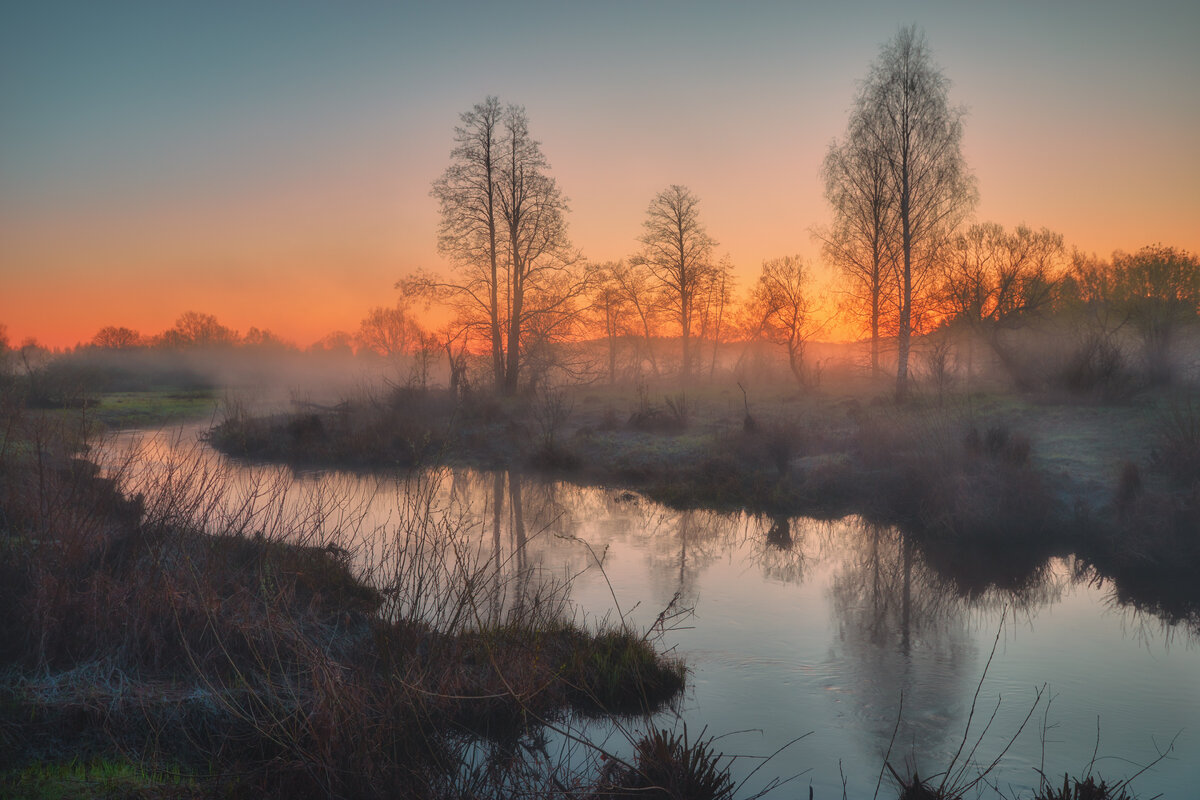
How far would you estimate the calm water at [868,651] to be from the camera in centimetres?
549

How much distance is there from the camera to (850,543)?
12.1 m

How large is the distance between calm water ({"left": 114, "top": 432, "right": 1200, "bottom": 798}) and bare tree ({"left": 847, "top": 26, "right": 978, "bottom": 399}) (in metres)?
11.7

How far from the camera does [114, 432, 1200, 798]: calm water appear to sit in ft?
18.0

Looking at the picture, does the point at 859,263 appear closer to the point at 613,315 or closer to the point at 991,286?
the point at 991,286

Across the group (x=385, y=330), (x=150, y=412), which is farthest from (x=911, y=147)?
(x=385, y=330)

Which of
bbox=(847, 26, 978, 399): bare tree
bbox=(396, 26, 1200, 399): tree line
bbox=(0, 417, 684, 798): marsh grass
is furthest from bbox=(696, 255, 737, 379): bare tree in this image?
bbox=(0, 417, 684, 798): marsh grass

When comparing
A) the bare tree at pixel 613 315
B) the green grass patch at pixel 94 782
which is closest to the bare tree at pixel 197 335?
the bare tree at pixel 613 315

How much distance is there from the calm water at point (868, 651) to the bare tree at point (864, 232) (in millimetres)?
13299

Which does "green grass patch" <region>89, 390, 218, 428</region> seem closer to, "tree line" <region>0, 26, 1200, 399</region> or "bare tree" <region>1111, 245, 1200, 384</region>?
"tree line" <region>0, 26, 1200, 399</region>

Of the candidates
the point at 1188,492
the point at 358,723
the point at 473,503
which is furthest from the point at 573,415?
the point at 358,723

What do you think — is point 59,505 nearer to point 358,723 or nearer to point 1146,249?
point 358,723

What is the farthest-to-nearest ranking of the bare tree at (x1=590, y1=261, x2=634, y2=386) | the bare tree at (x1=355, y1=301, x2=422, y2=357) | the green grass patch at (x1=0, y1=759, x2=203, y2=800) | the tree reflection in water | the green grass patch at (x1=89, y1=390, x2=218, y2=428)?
the bare tree at (x1=355, y1=301, x2=422, y2=357)
the bare tree at (x1=590, y1=261, x2=634, y2=386)
the green grass patch at (x1=89, y1=390, x2=218, y2=428)
the tree reflection in water
the green grass patch at (x1=0, y1=759, x2=203, y2=800)

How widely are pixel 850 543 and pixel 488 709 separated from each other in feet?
26.8

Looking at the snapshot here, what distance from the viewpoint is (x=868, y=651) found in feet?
24.6
